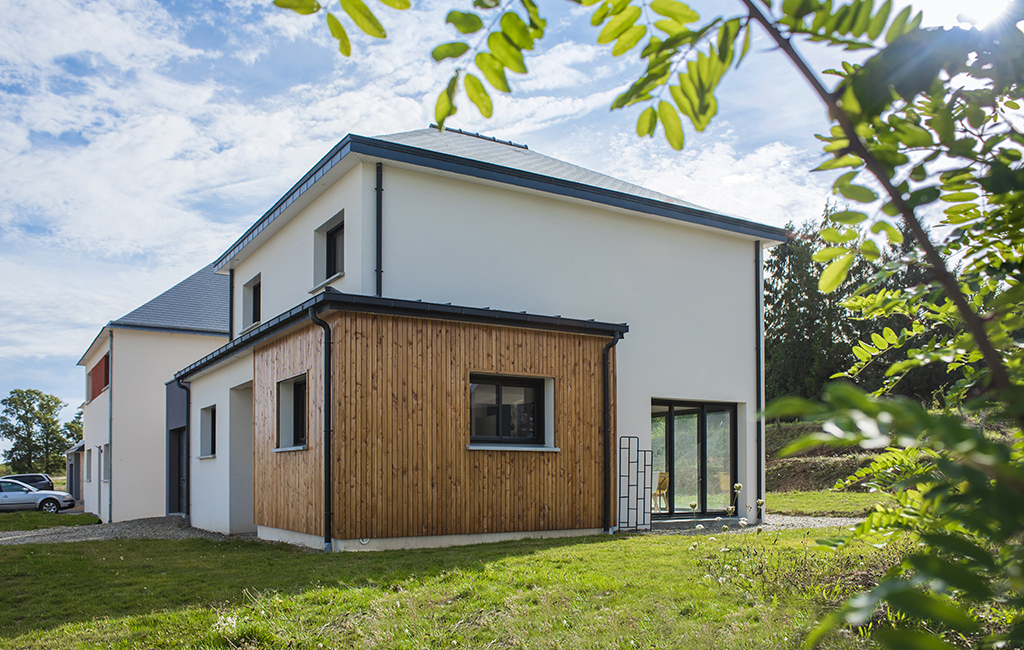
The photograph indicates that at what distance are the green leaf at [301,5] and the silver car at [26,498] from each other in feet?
99.8

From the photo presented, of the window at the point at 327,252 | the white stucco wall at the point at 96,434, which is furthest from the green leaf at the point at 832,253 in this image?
the white stucco wall at the point at 96,434

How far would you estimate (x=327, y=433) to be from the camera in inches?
377

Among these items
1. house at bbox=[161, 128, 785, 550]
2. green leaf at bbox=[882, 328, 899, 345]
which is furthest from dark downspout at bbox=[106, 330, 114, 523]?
green leaf at bbox=[882, 328, 899, 345]

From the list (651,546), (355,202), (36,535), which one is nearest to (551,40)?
(651,546)

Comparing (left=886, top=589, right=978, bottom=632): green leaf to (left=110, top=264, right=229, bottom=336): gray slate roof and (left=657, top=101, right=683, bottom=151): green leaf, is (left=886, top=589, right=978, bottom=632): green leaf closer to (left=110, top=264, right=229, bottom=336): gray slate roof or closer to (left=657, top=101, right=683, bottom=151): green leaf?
(left=657, top=101, right=683, bottom=151): green leaf

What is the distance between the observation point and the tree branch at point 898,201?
A: 91cm

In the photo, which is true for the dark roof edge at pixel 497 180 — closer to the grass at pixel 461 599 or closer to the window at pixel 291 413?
the window at pixel 291 413

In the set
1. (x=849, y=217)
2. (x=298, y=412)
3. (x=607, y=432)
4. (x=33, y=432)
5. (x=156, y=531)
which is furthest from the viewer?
(x=33, y=432)

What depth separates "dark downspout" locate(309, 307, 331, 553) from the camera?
30.9 ft

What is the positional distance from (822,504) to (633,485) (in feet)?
19.6

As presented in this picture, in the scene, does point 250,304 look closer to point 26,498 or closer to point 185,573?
point 185,573

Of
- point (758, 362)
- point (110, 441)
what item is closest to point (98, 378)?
point (110, 441)

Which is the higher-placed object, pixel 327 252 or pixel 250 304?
pixel 327 252

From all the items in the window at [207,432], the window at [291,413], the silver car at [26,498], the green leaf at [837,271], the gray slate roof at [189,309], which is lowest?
the silver car at [26,498]
